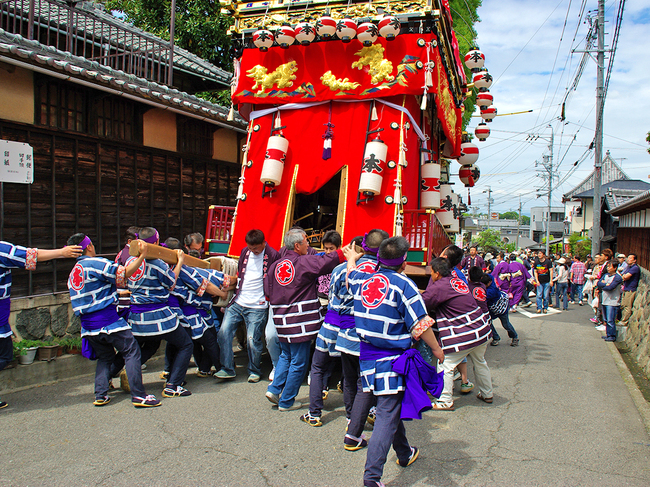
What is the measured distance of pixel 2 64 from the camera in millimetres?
6516

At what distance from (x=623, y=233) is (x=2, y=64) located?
669 inches

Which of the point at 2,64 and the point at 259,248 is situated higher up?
the point at 2,64

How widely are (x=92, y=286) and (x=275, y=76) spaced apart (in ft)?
16.8

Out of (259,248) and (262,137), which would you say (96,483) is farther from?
(262,137)

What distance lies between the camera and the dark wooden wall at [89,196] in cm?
673

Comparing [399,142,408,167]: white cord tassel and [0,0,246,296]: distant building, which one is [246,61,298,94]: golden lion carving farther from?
[399,142,408,167]: white cord tassel

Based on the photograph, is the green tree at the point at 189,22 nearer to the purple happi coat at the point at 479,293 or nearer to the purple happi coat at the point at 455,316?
the purple happi coat at the point at 479,293

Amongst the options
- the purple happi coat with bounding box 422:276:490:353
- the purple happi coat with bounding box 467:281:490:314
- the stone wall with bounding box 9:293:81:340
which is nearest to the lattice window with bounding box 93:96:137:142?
the stone wall with bounding box 9:293:81:340

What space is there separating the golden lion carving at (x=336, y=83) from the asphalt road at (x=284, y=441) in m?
4.96

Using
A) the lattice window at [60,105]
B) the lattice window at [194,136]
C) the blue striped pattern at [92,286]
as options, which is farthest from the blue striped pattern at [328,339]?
the lattice window at [194,136]

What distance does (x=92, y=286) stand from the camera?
4.83 meters

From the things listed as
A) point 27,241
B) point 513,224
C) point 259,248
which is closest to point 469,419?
point 259,248

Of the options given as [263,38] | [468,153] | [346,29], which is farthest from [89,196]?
[468,153]

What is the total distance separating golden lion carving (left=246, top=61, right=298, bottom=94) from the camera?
8.34 metres
